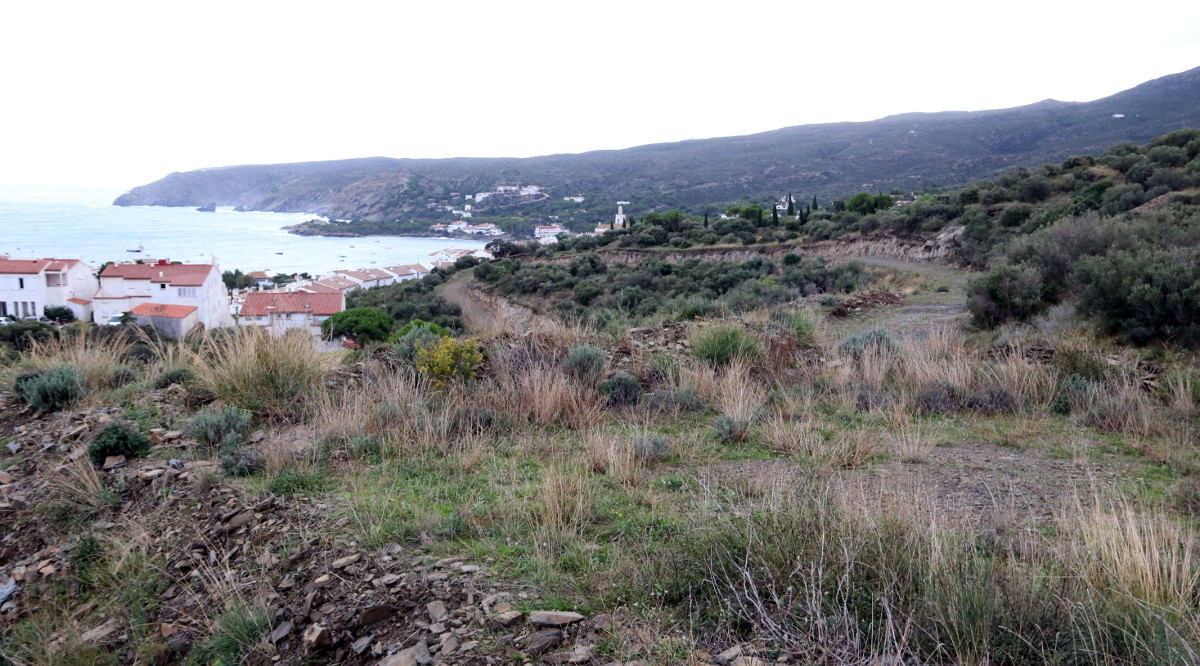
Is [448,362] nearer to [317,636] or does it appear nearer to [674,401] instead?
[674,401]

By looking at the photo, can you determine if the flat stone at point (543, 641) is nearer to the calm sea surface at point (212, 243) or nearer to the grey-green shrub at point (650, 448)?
the grey-green shrub at point (650, 448)

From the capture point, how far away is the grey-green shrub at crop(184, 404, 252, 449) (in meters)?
4.90

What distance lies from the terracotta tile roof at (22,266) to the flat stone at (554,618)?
118 ft

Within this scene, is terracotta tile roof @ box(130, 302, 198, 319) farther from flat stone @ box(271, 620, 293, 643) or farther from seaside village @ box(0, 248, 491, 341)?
flat stone @ box(271, 620, 293, 643)

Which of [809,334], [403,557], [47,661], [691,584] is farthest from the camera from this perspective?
[809,334]

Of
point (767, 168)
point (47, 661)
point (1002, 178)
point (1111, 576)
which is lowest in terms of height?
point (47, 661)

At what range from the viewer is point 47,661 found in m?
2.84

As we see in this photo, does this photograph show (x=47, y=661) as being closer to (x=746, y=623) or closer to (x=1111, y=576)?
(x=746, y=623)

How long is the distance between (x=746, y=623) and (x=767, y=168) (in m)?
85.8

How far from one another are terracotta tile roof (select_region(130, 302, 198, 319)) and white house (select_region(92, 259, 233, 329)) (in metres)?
0.52

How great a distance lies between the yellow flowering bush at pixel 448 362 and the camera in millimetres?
6355

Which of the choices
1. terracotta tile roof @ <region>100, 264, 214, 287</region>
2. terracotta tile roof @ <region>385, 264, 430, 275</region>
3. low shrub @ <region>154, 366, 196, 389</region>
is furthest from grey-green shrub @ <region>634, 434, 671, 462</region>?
terracotta tile roof @ <region>385, 264, 430, 275</region>

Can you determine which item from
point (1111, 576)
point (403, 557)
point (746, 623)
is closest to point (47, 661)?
point (403, 557)

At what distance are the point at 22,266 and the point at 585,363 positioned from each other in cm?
3342
